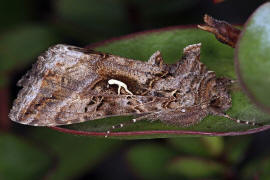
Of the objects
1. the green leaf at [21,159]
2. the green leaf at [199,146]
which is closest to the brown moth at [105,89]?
the green leaf at [199,146]

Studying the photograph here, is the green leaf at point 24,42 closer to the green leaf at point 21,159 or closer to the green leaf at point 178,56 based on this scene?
the green leaf at point 21,159

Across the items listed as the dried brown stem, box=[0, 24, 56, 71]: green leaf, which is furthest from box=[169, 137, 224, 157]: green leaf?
box=[0, 24, 56, 71]: green leaf

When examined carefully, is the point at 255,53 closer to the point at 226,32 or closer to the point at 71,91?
the point at 226,32

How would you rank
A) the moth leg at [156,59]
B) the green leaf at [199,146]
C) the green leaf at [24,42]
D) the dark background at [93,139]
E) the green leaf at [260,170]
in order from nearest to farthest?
the moth leg at [156,59]
the green leaf at [260,170]
the green leaf at [199,146]
the dark background at [93,139]
the green leaf at [24,42]

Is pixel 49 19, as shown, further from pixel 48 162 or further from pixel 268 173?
pixel 268 173

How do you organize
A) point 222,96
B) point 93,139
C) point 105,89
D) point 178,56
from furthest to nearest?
point 93,139, point 105,89, point 178,56, point 222,96

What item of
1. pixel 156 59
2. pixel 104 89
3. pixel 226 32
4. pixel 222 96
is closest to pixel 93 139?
pixel 104 89

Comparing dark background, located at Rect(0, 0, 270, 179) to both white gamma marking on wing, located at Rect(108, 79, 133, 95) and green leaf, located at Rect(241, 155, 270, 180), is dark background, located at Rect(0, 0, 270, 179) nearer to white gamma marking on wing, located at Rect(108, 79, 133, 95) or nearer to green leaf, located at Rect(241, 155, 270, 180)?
green leaf, located at Rect(241, 155, 270, 180)
